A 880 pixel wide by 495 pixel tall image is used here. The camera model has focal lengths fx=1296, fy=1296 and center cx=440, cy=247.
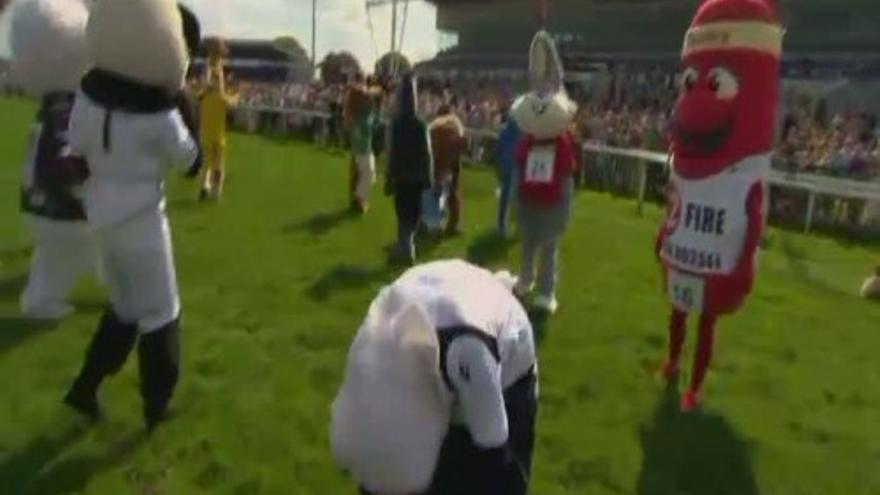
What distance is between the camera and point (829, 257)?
1503 centimetres

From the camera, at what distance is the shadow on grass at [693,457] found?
6.64 m

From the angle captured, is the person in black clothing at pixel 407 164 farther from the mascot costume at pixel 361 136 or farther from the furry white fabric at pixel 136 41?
the furry white fabric at pixel 136 41

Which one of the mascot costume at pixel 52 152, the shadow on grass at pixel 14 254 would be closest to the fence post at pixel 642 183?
the shadow on grass at pixel 14 254

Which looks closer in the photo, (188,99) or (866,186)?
(188,99)

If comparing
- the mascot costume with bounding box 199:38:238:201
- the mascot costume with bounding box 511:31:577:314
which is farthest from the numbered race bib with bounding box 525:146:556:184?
the mascot costume with bounding box 199:38:238:201

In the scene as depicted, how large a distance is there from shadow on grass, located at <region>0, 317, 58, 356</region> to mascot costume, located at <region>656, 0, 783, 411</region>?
164 inches

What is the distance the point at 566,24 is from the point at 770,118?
4672 cm

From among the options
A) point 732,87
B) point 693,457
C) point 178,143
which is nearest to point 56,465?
point 178,143

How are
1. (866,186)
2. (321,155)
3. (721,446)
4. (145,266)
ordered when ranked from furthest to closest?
1. (321,155)
2. (866,186)
3. (721,446)
4. (145,266)

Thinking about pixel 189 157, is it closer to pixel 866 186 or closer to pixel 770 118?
pixel 770 118

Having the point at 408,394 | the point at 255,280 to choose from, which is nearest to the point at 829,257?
the point at 255,280

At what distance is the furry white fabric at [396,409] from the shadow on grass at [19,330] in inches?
184

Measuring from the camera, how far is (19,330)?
337 inches

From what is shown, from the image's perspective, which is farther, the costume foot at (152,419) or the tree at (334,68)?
the tree at (334,68)
